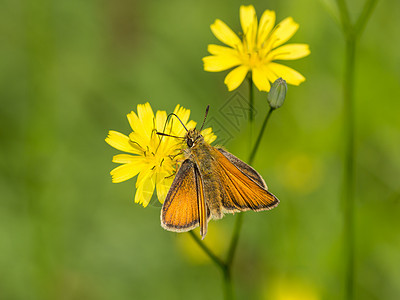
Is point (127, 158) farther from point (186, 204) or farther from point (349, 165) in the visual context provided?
point (349, 165)

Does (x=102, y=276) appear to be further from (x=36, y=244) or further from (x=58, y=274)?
(x=36, y=244)

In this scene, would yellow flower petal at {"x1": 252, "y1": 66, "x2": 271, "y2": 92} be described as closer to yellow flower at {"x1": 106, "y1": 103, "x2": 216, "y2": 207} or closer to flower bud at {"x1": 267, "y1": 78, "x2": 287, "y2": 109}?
flower bud at {"x1": 267, "y1": 78, "x2": 287, "y2": 109}

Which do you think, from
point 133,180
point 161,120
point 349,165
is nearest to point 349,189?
point 349,165

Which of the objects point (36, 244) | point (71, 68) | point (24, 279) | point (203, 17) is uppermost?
point (203, 17)

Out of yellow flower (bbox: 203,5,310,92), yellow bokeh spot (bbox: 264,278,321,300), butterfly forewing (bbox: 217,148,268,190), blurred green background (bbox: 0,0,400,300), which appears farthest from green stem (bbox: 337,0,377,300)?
yellow bokeh spot (bbox: 264,278,321,300)

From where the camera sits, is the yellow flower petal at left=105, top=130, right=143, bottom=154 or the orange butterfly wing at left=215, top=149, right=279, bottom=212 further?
the yellow flower petal at left=105, top=130, right=143, bottom=154

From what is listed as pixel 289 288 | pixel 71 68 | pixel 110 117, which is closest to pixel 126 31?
pixel 71 68
